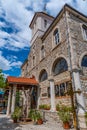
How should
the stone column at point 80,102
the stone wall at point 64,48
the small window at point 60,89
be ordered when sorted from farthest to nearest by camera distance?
the small window at point 60,89, the stone wall at point 64,48, the stone column at point 80,102

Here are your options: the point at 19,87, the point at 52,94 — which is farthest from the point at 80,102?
the point at 19,87

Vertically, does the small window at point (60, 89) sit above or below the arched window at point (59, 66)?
below

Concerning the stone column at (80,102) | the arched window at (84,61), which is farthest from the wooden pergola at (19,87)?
the arched window at (84,61)

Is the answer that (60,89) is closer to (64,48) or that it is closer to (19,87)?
(64,48)

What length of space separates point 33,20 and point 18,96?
14.5m

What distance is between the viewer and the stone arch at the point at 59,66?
446 inches

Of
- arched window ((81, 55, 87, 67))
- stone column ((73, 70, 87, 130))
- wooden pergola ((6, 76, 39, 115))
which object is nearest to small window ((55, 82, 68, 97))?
stone column ((73, 70, 87, 130))

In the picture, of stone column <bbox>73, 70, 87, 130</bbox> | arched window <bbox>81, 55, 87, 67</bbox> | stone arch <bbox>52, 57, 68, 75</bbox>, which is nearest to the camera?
stone column <bbox>73, 70, 87, 130</bbox>

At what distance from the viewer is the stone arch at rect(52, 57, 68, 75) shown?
11.3 m

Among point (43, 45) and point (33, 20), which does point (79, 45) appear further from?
point (33, 20)

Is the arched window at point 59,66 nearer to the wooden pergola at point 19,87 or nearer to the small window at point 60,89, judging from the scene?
the small window at point 60,89

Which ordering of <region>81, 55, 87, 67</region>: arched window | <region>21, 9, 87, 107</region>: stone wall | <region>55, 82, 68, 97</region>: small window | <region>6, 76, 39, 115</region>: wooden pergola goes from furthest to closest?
<region>6, 76, 39, 115</region>: wooden pergola → <region>55, 82, 68, 97</region>: small window → <region>81, 55, 87, 67</region>: arched window → <region>21, 9, 87, 107</region>: stone wall

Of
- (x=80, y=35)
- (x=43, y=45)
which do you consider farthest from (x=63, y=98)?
(x=43, y=45)

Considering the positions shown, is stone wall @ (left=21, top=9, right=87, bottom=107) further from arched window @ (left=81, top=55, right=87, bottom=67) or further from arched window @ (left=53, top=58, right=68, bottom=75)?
arched window @ (left=81, top=55, right=87, bottom=67)
